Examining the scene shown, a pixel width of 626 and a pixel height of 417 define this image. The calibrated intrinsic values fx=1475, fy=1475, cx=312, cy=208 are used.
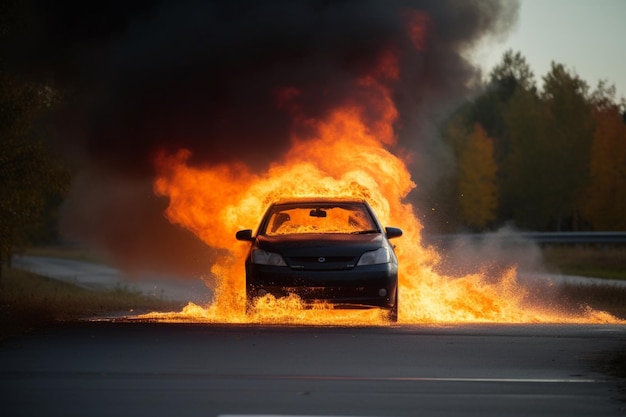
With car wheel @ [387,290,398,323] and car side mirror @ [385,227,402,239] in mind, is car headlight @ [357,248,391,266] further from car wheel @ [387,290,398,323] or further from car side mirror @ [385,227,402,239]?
car side mirror @ [385,227,402,239]

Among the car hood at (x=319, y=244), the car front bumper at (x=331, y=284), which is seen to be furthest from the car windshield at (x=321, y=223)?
the car front bumper at (x=331, y=284)

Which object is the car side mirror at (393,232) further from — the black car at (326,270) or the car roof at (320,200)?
the car roof at (320,200)

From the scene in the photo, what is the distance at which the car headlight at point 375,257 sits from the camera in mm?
19303

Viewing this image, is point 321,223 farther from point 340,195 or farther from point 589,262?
point 589,262

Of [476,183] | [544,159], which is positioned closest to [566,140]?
[544,159]

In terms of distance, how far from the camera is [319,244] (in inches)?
760

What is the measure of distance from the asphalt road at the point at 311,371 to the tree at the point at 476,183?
238 feet

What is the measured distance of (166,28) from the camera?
2950cm

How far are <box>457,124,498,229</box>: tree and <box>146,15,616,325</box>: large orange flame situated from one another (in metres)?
60.9

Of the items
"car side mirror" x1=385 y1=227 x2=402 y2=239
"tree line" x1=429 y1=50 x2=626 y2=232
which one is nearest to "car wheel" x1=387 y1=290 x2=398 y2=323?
"car side mirror" x1=385 y1=227 x2=402 y2=239

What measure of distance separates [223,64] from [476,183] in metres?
63.0

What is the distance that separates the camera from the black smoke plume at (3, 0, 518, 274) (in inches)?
1140

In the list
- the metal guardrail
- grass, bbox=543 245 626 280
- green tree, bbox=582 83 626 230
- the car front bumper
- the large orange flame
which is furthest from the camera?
green tree, bbox=582 83 626 230

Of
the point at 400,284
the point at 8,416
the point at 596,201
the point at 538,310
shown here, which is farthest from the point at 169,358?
the point at 596,201
